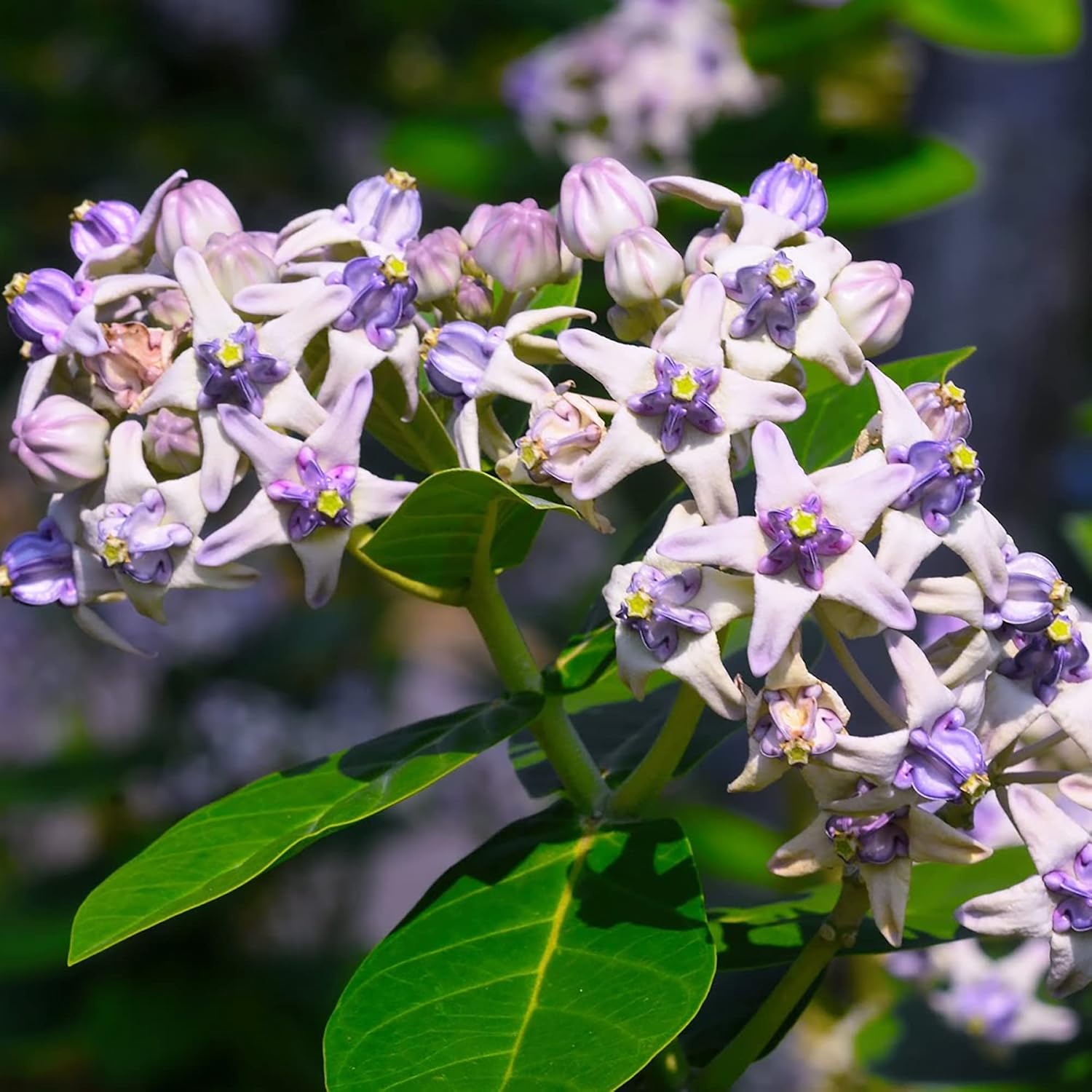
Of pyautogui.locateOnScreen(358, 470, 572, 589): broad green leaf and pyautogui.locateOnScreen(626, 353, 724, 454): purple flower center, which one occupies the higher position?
pyautogui.locateOnScreen(626, 353, 724, 454): purple flower center

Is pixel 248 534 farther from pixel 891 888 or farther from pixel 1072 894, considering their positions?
pixel 1072 894

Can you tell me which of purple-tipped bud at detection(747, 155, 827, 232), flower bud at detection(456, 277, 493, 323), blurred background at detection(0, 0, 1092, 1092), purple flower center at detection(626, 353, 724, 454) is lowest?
blurred background at detection(0, 0, 1092, 1092)

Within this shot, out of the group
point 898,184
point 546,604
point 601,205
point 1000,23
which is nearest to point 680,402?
point 601,205

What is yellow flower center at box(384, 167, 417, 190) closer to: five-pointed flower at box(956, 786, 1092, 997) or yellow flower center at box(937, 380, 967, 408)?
yellow flower center at box(937, 380, 967, 408)

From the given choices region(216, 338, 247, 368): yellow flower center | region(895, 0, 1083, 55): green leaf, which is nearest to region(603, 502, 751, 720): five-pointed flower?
region(216, 338, 247, 368): yellow flower center

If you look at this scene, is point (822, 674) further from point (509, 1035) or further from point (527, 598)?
point (527, 598)

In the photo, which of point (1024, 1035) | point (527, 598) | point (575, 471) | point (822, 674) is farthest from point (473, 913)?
point (527, 598)
